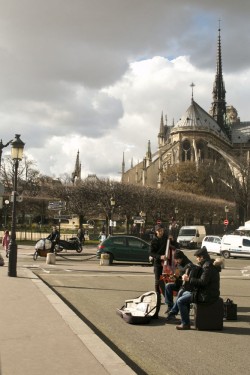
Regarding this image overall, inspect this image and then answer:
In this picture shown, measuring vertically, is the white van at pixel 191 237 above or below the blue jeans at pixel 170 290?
above

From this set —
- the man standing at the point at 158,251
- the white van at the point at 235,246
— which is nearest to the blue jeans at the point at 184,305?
the man standing at the point at 158,251

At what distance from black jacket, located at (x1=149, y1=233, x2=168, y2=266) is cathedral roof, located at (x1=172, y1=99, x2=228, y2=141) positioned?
101m

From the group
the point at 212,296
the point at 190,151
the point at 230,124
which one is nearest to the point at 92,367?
the point at 212,296

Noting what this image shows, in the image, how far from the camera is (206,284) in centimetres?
782

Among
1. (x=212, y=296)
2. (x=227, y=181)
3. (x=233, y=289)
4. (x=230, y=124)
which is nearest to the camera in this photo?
(x=212, y=296)

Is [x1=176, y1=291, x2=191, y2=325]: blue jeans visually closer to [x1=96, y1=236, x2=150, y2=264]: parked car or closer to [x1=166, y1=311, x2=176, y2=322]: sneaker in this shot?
[x1=166, y1=311, x2=176, y2=322]: sneaker

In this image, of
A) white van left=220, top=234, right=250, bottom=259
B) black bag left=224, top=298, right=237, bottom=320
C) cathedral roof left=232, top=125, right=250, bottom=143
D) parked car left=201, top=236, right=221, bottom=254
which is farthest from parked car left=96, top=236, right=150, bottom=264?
cathedral roof left=232, top=125, right=250, bottom=143

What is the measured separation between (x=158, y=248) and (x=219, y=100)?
13248 cm

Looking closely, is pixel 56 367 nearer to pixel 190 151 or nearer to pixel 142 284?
pixel 142 284

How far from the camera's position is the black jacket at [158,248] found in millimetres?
10141

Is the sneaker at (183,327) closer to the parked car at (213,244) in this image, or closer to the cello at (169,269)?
the cello at (169,269)

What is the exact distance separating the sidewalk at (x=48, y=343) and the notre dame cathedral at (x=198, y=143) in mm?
80992

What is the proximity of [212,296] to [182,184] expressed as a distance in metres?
72.4

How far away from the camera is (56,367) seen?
5.23 metres
